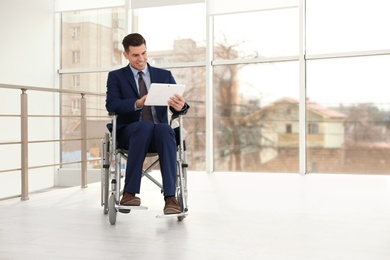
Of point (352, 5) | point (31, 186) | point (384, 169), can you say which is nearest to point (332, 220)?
point (384, 169)

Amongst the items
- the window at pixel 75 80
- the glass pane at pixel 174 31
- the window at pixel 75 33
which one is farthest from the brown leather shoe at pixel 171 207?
the window at pixel 75 33

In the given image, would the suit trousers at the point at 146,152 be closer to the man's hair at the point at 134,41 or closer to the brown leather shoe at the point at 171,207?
the brown leather shoe at the point at 171,207

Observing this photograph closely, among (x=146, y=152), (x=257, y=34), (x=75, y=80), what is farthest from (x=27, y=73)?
(x=146, y=152)

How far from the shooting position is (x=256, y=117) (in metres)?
5.86

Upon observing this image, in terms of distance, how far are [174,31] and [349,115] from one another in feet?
7.20

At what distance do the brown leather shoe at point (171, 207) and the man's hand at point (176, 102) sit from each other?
0.43 m

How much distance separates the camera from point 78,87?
6.79m

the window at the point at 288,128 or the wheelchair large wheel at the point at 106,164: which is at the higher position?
the window at the point at 288,128

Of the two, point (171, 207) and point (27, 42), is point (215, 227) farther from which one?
point (27, 42)

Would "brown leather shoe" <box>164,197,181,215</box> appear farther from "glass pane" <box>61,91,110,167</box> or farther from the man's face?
"glass pane" <box>61,91,110,167</box>

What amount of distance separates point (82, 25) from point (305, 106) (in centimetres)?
307

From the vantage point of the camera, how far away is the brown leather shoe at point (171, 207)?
8.16 feet

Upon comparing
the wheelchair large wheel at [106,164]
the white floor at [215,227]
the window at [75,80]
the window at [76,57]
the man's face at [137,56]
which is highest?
the window at [76,57]

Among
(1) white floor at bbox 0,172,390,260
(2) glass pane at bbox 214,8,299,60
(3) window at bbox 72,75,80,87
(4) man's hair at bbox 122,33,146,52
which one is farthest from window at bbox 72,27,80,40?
(4) man's hair at bbox 122,33,146,52
